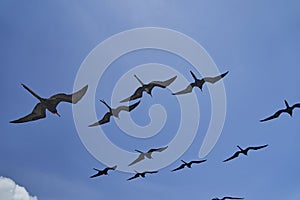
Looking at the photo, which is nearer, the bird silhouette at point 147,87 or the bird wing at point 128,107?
the bird silhouette at point 147,87

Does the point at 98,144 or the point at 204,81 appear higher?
the point at 204,81

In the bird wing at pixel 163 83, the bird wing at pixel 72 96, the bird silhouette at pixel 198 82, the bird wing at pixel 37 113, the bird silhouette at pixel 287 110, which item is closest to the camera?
the bird wing at pixel 72 96

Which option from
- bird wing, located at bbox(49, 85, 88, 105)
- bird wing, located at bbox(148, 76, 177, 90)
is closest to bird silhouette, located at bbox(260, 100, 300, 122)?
bird wing, located at bbox(148, 76, 177, 90)

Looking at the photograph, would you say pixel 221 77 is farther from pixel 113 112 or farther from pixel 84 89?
pixel 84 89

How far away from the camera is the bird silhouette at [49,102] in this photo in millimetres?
20688

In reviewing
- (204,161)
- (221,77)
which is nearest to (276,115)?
(221,77)

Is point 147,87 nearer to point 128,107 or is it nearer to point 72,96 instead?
point 128,107

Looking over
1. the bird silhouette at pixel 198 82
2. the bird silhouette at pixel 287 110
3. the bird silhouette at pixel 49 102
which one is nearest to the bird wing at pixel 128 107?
the bird silhouette at pixel 198 82

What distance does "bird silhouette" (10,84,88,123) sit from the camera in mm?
20688

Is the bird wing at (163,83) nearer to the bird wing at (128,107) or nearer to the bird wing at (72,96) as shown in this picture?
the bird wing at (128,107)

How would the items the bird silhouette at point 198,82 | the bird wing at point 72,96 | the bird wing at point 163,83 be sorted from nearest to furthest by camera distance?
the bird wing at point 72,96
the bird wing at point 163,83
the bird silhouette at point 198,82

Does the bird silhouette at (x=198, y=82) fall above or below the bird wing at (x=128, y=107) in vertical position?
above

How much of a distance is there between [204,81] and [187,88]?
3.76 feet

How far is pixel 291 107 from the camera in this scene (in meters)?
26.3
